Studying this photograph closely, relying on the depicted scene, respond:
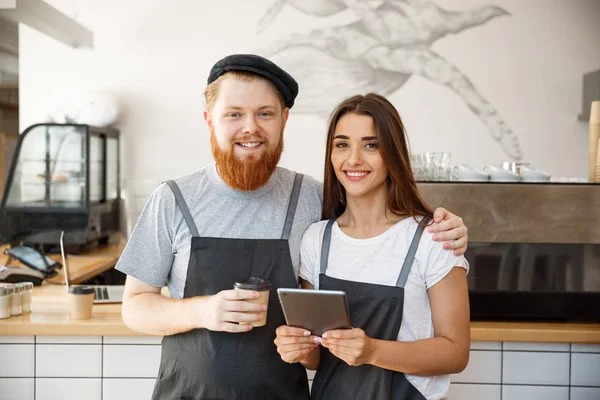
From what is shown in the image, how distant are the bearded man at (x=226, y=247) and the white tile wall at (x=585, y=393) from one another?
1002mm

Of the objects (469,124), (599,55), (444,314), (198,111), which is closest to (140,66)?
(198,111)

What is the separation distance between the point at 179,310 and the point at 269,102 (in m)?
0.56

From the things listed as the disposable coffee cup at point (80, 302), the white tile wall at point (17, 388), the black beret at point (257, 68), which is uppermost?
the black beret at point (257, 68)

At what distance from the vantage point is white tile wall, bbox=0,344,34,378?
2.34 m

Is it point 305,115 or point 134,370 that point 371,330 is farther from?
point 305,115

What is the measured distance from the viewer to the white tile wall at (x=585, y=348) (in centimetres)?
228

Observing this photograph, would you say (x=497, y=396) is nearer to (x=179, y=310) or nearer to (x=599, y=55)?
(x=179, y=310)

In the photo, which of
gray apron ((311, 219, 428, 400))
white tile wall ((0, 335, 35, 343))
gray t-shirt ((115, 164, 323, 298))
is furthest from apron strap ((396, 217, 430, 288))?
white tile wall ((0, 335, 35, 343))

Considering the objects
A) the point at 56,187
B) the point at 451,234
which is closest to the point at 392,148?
the point at 451,234

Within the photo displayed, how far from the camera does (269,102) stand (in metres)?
1.76

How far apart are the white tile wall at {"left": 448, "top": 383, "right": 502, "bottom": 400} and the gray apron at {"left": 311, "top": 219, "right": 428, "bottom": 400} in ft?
2.31

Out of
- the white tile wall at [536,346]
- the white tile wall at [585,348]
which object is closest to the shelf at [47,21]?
the white tile wall at [536,346]

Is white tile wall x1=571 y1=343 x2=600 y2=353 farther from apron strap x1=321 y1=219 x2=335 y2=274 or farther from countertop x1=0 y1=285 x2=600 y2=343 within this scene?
apron strap x1=321 y1=219 x2=335 y2=274

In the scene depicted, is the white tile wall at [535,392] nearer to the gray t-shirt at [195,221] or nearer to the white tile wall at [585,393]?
the white tile wall at [585,393]
